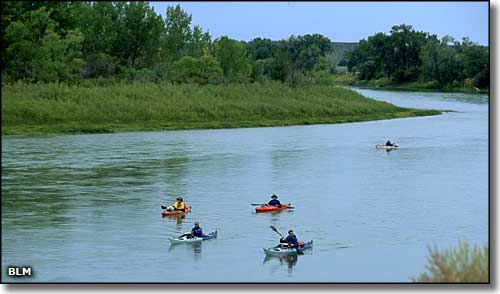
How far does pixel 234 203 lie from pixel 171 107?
23.7 m

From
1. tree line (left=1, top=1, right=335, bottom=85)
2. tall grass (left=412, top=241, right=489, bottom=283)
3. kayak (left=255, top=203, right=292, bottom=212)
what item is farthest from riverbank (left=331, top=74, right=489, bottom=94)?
tall grass (left=412, top=241, right=489, bottom=283)

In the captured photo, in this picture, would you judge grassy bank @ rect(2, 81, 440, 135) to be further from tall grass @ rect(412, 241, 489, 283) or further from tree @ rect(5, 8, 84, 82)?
tall grass @ rect(412, 241, 489, 283)

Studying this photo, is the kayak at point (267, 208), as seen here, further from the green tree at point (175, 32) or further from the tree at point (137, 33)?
the green tree at point (175, 32)

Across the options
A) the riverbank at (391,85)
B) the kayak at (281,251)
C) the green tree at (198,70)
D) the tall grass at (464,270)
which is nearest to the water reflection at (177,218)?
the kayak at (281,251)

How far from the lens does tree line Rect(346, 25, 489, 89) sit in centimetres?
6831

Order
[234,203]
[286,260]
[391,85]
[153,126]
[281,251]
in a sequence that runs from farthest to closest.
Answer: [391,85]
[153,126]
[234,203]
[281,251]
[286,260]

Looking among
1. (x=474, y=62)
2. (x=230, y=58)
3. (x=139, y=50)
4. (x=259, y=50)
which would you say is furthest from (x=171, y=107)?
(x=474, y=62)

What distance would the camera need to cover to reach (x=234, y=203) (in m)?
20.6

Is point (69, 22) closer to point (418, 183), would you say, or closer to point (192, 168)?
point (192, 168)

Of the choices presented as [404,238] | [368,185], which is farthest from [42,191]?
[404,238]

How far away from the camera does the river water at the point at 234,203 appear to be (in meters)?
14.1

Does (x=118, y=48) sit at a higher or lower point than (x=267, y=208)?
higher

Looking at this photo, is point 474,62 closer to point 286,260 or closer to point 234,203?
point 234,203

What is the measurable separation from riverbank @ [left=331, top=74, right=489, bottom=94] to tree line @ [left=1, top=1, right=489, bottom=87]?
386 cm
